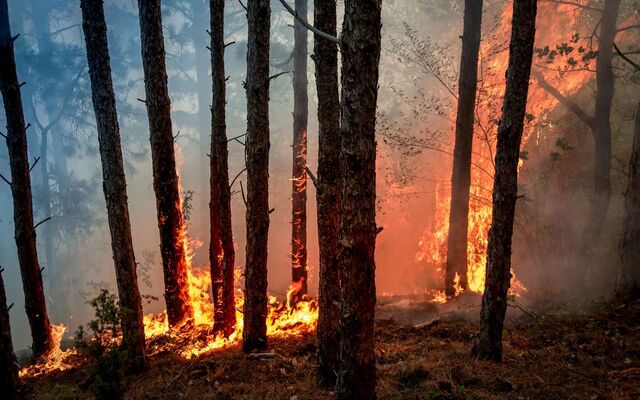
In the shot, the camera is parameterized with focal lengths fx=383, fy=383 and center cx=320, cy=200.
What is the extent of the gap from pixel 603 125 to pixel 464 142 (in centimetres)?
496

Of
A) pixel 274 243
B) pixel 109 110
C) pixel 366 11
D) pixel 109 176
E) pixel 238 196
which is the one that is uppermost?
pixel 366 11

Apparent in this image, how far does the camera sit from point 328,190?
5406 mm

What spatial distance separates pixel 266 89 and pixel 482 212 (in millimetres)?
10610

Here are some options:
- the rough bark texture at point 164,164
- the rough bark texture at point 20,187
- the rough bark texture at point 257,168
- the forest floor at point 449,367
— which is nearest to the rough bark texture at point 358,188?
the forest floor at point 449,367

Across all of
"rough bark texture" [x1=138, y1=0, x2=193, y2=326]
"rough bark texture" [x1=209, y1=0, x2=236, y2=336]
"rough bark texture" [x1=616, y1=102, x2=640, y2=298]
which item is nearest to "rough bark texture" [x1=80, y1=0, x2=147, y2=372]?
"rough bark texture" [x1=138, y1=0, x2=193, y2=326]

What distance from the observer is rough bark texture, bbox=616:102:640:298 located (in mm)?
7844

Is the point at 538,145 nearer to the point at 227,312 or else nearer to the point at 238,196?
the point at 227,312

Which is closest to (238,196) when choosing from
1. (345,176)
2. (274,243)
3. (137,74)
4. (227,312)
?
(274,243)

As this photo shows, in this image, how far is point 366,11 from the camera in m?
3.57

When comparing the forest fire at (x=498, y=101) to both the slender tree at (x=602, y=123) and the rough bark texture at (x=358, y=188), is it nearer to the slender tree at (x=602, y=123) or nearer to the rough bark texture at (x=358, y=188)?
the slender tree at (x=602, y=123)

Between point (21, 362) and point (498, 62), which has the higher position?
point (498, 62)

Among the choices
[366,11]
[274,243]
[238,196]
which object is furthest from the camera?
[238,196]

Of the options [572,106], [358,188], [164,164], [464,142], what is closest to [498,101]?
[572,106]

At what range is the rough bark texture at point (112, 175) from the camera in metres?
6.66
